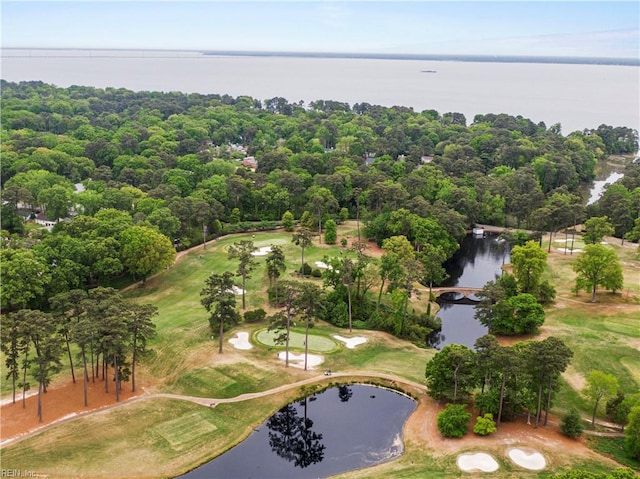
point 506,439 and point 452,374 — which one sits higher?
point 452,374

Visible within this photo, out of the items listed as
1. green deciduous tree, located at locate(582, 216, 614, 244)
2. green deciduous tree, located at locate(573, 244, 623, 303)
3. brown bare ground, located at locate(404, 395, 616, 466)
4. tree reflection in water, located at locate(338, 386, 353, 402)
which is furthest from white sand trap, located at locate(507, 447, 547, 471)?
green deciduous tree, located at locate(582, 216, 614, 244)

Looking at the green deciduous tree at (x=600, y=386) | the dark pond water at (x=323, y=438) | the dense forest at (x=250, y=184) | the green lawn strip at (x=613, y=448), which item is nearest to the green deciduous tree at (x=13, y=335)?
the dark pond water at (x=323, y=438)


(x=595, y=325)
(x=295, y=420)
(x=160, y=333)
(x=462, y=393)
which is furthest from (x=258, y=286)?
(x=595, y=325)

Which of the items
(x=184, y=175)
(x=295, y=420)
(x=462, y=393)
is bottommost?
(x=295, y=420)

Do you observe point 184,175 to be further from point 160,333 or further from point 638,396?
point 638,396

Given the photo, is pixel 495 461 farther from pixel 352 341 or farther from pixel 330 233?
pixel 330 233

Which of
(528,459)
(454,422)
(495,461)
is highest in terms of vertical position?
A: (454,422)

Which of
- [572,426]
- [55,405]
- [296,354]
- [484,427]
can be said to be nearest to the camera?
[572,426]

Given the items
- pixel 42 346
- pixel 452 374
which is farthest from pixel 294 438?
pixel 42 346
